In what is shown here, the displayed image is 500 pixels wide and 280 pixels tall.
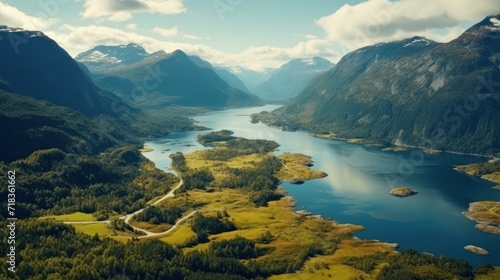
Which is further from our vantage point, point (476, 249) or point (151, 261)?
point (476, 249)

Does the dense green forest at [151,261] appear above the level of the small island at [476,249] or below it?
below

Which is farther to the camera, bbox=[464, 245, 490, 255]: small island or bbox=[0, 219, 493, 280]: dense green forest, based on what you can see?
bbox=[464, 245, 490, 255]: small island

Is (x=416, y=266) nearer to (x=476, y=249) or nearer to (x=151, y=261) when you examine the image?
(x=476, y=249)

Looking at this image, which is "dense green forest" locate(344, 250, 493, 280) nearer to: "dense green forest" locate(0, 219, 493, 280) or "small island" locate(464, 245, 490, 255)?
"dense green forest" locate(0, 219, 493, 280)

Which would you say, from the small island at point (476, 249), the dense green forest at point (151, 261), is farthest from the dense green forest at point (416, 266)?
the small island at point (476, 249)

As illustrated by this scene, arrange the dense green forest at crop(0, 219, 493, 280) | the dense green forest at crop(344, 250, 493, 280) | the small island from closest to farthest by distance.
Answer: the dense green forest at crop(0, 219, 493, 280) → the dense green forest at crop(344, 250, 493, 280) → the small island

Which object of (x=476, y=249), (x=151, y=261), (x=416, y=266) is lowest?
(x=151, y=261)

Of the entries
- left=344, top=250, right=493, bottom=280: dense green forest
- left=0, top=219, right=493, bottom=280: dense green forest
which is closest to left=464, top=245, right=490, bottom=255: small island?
left=344, top=250, right=493, bottom=280: dense green forest

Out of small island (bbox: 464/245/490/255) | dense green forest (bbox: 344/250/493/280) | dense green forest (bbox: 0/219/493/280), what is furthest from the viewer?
small island (bbox: 464/245/490/255)

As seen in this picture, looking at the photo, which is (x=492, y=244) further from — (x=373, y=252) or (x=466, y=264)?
(x=373, y=252)

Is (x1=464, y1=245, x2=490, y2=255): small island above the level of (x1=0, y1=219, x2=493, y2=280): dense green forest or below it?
above

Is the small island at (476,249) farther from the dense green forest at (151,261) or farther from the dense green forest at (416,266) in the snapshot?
the dense green forest at (151,261)

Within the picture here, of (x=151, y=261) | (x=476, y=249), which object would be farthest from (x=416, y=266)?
(x=151, y=261)
